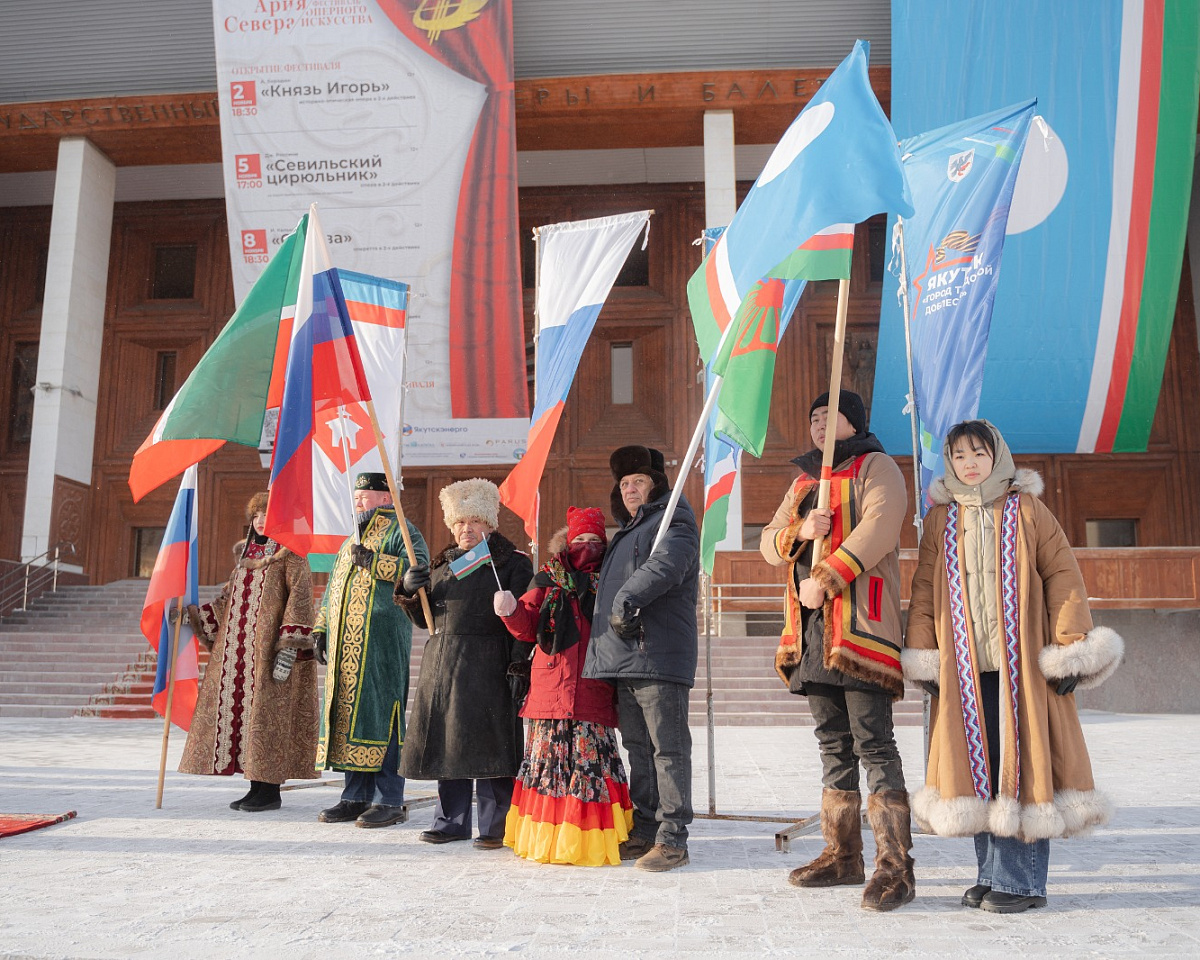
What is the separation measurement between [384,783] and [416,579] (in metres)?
1.15

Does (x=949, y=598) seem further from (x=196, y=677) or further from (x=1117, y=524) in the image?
(x=1117, y=524)

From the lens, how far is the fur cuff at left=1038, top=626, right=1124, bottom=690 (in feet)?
10.1

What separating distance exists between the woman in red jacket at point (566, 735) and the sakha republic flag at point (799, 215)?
0.97 meters

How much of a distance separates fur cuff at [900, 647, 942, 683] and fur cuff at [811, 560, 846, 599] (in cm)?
32

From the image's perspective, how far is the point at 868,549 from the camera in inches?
134

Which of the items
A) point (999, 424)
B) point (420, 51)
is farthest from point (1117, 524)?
point (420, 51)

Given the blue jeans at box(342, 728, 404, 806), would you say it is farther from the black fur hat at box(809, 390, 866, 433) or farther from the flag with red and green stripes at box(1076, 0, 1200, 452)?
the flag with red and green stripes at box(1076, 0, 1200, 452)

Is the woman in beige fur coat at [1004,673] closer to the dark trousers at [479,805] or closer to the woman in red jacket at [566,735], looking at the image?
the woman in red jacket at [566,735]

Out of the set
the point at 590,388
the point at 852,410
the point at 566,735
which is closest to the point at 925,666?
the point at 852,410

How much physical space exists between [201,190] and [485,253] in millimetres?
8813

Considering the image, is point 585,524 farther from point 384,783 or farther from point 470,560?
point 384,783

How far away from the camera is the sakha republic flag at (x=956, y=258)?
459 centimetres

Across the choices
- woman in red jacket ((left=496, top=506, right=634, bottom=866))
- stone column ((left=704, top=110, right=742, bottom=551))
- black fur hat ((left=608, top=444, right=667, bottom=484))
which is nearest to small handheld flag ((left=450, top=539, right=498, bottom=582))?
woman in red jacket ((left=496, top=506, right=634, bottom=866))

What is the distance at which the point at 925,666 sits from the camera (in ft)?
10.9
